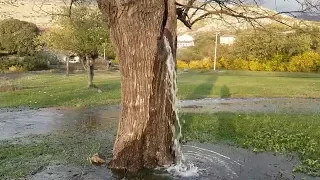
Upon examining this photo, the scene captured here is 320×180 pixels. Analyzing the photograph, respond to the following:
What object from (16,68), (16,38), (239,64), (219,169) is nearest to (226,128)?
(219,169)

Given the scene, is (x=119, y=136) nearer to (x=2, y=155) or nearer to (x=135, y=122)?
(x=135, y=122)

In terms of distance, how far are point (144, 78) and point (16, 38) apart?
55.3 m

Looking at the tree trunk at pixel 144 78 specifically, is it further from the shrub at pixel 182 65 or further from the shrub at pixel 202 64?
the shrub at pixel 182 65

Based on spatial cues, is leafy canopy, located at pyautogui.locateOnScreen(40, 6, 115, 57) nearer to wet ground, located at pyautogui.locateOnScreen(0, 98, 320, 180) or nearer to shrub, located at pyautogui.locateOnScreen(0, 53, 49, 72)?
wet ground, located at pyautogui.locateOnScreen(0, 98, 320, 180)

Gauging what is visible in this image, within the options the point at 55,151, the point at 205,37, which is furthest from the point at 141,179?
the point at 205,37

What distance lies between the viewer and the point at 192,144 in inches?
444

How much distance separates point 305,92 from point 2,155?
2217 cm

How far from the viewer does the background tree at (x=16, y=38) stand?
191 ft

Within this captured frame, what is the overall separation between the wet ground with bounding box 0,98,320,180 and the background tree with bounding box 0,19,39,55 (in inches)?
1626

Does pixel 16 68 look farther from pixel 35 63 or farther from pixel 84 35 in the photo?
pixel 84 35

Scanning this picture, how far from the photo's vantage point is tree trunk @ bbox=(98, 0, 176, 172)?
8.35 metres

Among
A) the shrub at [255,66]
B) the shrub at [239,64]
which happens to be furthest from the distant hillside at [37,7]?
the shrub at [255,66]

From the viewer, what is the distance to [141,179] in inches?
320

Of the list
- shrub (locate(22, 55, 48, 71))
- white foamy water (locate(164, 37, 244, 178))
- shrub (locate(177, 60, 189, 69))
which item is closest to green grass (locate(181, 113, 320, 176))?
white foamy water (locate(164, 37, 244, 178))
